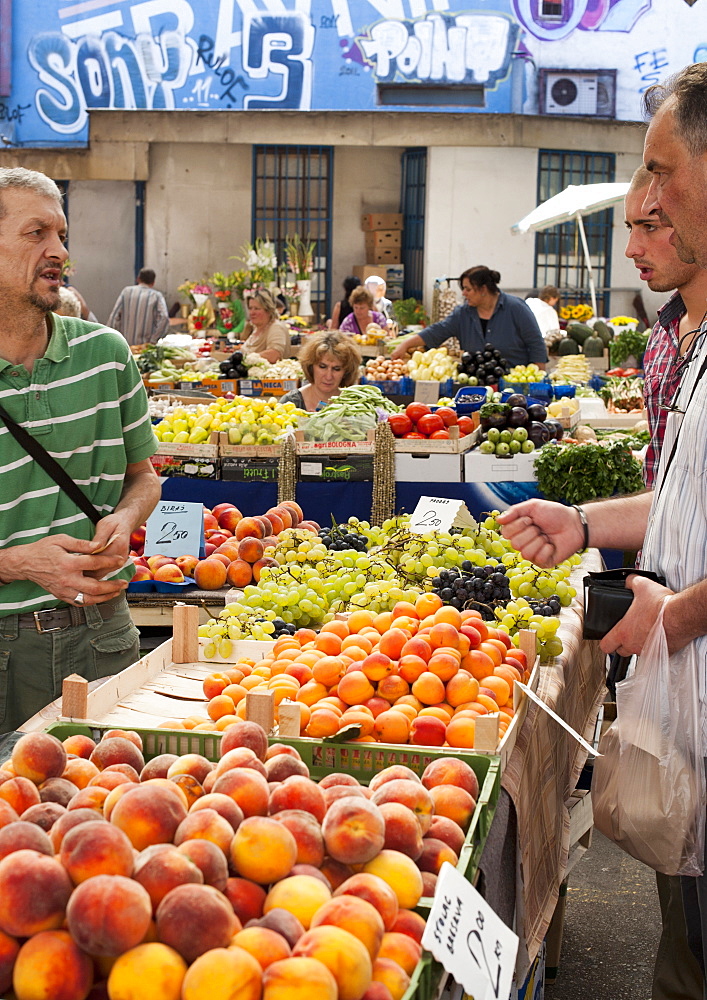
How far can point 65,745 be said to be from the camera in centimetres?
180

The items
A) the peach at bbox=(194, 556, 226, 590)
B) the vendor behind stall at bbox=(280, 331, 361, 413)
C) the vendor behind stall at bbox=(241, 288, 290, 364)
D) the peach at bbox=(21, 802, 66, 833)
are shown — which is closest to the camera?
the peach at bbox=(21, 802, 66, 833)

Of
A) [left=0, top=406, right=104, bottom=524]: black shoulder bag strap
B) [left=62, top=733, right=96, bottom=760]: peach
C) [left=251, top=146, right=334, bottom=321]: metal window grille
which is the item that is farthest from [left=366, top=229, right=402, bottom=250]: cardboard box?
[left=62, top=733, right=96, bottom=760]: peach

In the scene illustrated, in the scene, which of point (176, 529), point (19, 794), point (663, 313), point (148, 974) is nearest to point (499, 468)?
point (176, 529)

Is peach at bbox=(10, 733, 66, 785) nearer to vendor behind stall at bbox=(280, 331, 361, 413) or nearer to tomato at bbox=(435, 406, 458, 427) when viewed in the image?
tomato at bbox=(435, 406, 458, 427)

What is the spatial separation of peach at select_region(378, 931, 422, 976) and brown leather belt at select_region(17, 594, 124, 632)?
144 cm

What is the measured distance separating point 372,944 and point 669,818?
822 mm

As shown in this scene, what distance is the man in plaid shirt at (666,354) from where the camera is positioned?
2426mm

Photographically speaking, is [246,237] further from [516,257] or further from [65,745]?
[65,745]

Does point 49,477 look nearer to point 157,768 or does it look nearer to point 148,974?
point 157,768

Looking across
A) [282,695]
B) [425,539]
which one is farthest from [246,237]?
[282,695]

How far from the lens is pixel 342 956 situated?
1157 millimetres

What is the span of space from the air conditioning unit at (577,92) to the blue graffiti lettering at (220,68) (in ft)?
13.9

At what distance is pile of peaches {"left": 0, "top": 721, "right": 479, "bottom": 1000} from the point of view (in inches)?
44.2

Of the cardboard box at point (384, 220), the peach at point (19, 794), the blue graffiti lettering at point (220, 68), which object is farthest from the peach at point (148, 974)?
the cardboard box at point (384, 220)
